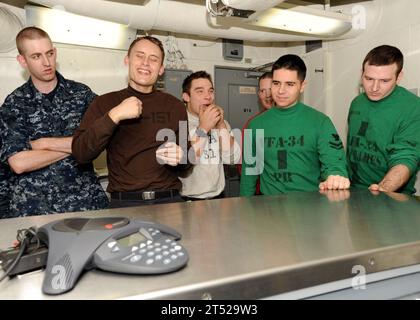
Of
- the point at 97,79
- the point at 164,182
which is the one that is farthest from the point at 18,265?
the point at 97,79

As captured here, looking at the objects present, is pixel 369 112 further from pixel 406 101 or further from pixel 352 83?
pixel 352 83

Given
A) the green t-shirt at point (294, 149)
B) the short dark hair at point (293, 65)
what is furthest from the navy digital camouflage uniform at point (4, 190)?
the short dark hair at point (293, 65)

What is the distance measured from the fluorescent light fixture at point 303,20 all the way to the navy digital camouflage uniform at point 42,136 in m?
1.33

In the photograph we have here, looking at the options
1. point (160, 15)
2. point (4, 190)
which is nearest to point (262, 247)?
point (4, 190)

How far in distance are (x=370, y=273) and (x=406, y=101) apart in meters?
1.51

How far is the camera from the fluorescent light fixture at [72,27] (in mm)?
2373

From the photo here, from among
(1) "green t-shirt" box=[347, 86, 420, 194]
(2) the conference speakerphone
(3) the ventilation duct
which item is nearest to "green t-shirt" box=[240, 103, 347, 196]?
(1) "green t-shirt" box=[347, 86, 420, 194]

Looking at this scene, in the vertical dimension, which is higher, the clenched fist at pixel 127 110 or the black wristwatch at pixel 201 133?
the clenched fist at pixel 127 110

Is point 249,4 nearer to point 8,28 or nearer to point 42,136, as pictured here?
point 42,136

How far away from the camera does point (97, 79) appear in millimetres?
2746

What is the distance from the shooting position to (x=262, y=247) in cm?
68

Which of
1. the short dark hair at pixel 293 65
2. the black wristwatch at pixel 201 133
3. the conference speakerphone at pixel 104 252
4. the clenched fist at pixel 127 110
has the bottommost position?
the conference speakerphone at pixel 104 252

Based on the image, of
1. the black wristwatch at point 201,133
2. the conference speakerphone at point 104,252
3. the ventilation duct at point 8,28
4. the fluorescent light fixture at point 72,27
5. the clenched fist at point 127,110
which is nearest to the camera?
the conference speakerphone at point 104,252

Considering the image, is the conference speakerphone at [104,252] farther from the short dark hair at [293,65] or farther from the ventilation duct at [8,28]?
the ventilation duct at [8,28]
